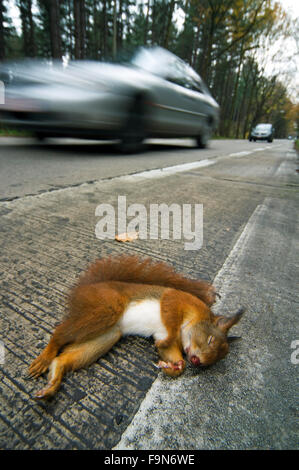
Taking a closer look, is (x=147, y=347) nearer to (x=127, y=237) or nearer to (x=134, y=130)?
(x=127, y=237)

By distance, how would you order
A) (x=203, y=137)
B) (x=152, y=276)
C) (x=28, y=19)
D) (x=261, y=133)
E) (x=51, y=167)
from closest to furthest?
1. (x=152, y=276)
2. (x=51, y=167)
3. (x=203, y=137)
4. (x=28, y=19)
5. (x=261, y=133)

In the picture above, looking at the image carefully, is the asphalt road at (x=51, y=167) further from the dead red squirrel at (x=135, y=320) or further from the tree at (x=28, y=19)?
the tree at (x=28, y=19)

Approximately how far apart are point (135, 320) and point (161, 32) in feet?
96.4

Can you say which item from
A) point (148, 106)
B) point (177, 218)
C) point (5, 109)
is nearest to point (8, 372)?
point (177, 218)

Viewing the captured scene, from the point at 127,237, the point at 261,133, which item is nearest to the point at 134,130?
the point at 127,237

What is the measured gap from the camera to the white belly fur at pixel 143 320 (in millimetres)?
1207

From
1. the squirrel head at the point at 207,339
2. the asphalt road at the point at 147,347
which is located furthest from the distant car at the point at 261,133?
the squirrel head at the point at 207,339

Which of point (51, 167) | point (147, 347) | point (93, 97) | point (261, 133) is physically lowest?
point (147, 347)

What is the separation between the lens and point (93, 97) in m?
4.77

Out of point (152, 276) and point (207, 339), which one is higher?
point (152, 276)

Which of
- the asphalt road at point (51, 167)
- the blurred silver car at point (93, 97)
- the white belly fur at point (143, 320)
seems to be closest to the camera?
the white belly fur at point (143, 320)
